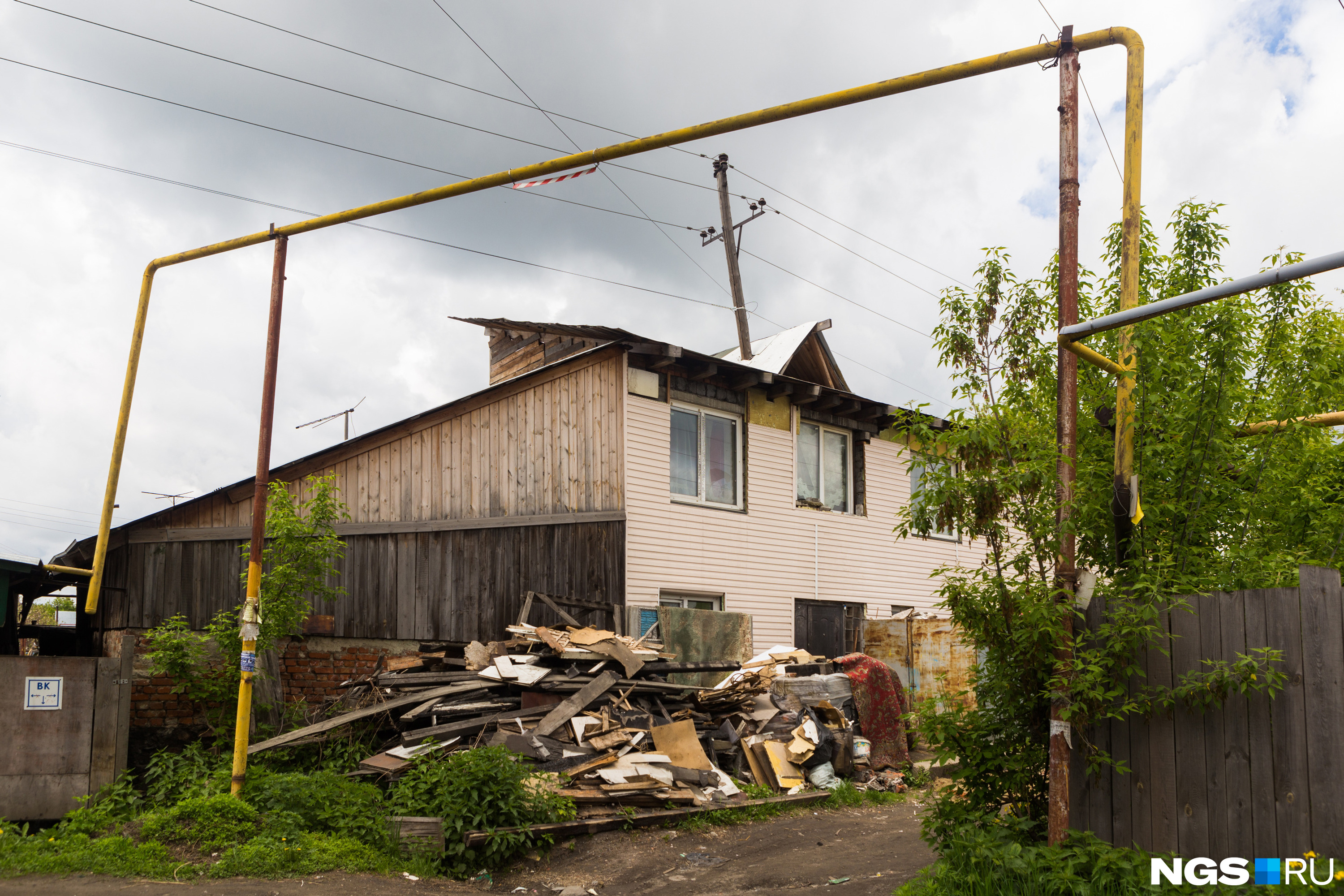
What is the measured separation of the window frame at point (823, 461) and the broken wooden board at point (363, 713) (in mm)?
7966

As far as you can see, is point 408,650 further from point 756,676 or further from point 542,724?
point 756,676

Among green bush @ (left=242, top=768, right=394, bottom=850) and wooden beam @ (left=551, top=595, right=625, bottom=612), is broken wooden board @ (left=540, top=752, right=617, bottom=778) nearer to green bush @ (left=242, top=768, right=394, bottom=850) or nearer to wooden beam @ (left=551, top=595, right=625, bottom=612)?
green bush @ (left=242, top=768, right=394, bottom=850)

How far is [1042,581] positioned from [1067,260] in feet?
7.36

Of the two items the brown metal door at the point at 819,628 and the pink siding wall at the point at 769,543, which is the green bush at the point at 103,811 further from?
the brown metal door at the point at 819,628

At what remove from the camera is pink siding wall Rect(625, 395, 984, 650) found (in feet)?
49.4

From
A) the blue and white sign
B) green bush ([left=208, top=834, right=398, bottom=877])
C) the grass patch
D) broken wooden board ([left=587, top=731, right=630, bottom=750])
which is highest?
the blue and white sign

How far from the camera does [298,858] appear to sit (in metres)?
8.71

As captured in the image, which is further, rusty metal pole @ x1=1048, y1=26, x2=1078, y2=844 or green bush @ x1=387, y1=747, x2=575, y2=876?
green bush @ x1=387, y1=747, x2=575, y2=876

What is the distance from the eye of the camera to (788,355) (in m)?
19.1

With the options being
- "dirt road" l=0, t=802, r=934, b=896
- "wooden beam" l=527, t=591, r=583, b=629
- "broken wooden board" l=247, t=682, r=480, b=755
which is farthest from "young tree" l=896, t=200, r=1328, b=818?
"wooden beam" l=527, t=591, r=583, b=629

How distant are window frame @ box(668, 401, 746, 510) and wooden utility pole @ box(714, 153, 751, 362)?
8668 millimetres

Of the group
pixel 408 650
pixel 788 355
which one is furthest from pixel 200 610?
pixel 788 355

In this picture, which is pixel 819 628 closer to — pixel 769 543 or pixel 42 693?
pixel 769 543

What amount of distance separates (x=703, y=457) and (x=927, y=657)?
5421 mm
